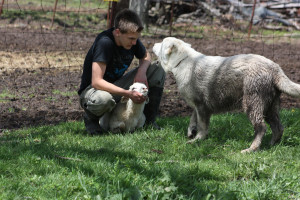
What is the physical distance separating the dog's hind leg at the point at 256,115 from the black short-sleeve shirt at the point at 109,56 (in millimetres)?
1588

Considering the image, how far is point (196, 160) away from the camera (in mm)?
4074

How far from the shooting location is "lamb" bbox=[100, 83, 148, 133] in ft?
16.3

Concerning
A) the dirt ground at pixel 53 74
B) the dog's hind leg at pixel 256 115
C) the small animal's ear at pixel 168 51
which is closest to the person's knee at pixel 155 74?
the small animal's ear at pixel 168 51

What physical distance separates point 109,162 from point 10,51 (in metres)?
5.95

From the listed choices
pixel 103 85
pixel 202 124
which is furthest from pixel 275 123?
pixel 103 85

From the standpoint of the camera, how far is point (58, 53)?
932 cm

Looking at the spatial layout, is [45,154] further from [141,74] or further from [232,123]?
[232,123]

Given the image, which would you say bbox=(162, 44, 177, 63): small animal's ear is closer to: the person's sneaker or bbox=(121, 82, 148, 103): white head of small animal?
bbox=(121, 82, 148, 103): white head of small animal

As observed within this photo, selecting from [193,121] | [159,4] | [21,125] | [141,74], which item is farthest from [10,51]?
[159,4]

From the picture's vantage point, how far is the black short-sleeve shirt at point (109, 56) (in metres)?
4.67

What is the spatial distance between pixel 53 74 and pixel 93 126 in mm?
3264

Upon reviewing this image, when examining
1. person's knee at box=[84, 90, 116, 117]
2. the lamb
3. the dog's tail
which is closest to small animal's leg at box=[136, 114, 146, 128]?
the lamb

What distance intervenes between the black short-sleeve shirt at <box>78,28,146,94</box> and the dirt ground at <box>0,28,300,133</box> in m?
0.96

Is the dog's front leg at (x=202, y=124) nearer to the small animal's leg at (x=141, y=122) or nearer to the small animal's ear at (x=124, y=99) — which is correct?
the small animal's leg at (x=141, y=122)
